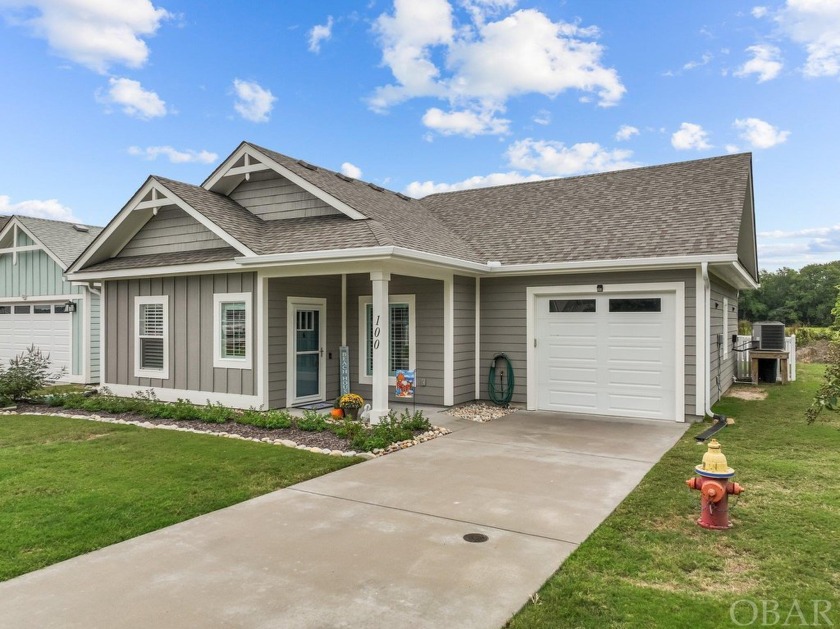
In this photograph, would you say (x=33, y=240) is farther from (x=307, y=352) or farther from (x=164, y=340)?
(x=307, y=352)

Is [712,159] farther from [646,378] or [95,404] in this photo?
[95,404]

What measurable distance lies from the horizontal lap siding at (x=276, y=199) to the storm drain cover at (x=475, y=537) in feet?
24.1

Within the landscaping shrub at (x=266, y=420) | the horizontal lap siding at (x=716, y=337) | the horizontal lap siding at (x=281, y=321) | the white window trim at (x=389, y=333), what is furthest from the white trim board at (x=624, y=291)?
the landscaping shrub at (x=266, y=420)

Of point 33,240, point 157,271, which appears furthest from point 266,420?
point 33,240

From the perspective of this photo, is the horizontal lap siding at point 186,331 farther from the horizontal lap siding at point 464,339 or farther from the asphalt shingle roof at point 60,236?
the asphalt shingle roof at point 60,236

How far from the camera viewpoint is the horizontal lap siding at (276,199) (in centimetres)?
1078

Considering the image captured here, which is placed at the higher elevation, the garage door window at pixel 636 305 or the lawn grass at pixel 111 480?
the garage door window at pixel 636 305

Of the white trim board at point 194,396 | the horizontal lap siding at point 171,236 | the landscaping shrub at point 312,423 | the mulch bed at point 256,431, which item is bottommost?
the mulch bed at point 256,431

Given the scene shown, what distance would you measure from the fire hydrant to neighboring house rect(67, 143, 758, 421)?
4839mm

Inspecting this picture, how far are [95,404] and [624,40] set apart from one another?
14.1 metres

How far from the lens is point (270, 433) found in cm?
818

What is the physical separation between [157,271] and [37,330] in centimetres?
771

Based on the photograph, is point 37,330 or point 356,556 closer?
point 356,556

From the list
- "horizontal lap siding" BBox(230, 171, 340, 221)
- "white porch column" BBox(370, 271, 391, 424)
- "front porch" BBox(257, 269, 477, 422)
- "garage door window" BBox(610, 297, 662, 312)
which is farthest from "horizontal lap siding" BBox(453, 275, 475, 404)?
"horizontal lap siding" BBox(230, 171, 340, 221)
